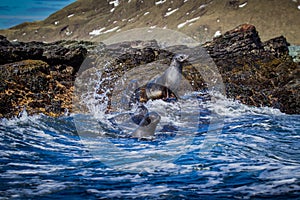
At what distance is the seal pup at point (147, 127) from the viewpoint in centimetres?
1020

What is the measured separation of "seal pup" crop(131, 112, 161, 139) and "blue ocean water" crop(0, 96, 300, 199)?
29 cm

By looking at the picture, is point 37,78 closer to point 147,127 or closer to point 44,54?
point 44,54

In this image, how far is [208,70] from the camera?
1759cm

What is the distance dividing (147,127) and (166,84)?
Answer: 389 centimetres

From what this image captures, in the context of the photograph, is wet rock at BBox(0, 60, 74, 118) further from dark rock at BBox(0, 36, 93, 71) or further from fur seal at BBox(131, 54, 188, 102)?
fur seal at BBox(131, 54, 188, 102)

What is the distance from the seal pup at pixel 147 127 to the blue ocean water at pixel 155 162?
0.29 metres

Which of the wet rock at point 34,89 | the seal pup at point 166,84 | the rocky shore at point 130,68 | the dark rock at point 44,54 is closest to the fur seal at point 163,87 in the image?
the seal pup at point 166,84

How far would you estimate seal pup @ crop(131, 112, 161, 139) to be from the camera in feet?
33.4

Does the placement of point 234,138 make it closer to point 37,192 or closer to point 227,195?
point 227,195

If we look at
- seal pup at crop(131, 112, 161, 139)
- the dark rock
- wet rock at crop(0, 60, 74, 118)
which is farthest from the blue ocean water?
the dark rock

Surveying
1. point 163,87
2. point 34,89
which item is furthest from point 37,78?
point 163,87

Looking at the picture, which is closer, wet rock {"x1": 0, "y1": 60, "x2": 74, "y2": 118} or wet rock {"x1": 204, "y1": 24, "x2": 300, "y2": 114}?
wet rock {"x1": 0, "y1": 60, "x2": 74, "y2": 118}

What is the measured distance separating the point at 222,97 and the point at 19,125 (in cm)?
769

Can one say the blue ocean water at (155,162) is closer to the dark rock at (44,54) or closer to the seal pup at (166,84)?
the seal pup at (166,84)
